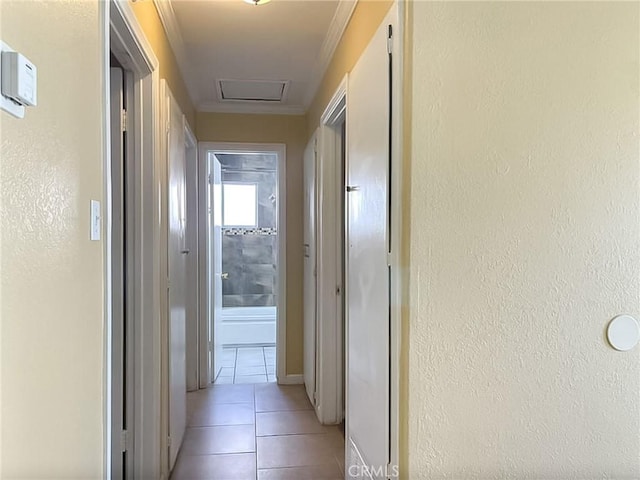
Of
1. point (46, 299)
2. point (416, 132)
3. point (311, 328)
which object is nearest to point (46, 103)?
point (46, 299)

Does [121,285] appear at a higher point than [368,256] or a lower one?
lower

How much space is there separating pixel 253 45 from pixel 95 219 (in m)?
1.75

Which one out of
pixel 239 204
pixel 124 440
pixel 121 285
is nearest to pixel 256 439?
pixel 124 440

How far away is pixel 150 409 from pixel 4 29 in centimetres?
167

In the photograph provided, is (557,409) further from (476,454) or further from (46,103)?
(46,103)

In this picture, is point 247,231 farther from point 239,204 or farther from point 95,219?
point 95,219

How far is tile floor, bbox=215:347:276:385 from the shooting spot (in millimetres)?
3863

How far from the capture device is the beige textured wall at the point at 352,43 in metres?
1.70

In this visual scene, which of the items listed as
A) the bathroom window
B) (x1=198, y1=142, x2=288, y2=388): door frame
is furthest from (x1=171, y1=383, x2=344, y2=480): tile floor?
the bathroom window

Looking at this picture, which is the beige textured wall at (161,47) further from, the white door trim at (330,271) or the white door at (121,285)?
the white door trim at (330,271)

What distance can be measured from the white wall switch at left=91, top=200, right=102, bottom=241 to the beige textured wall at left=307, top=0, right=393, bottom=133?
45.0 inches

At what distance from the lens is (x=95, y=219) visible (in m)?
1.20

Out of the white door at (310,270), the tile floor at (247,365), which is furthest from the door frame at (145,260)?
the tile floor at (247,365)

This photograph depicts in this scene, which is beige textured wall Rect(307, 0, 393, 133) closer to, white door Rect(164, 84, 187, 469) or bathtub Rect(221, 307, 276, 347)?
white door Rect(164, 84, 187, 469)
